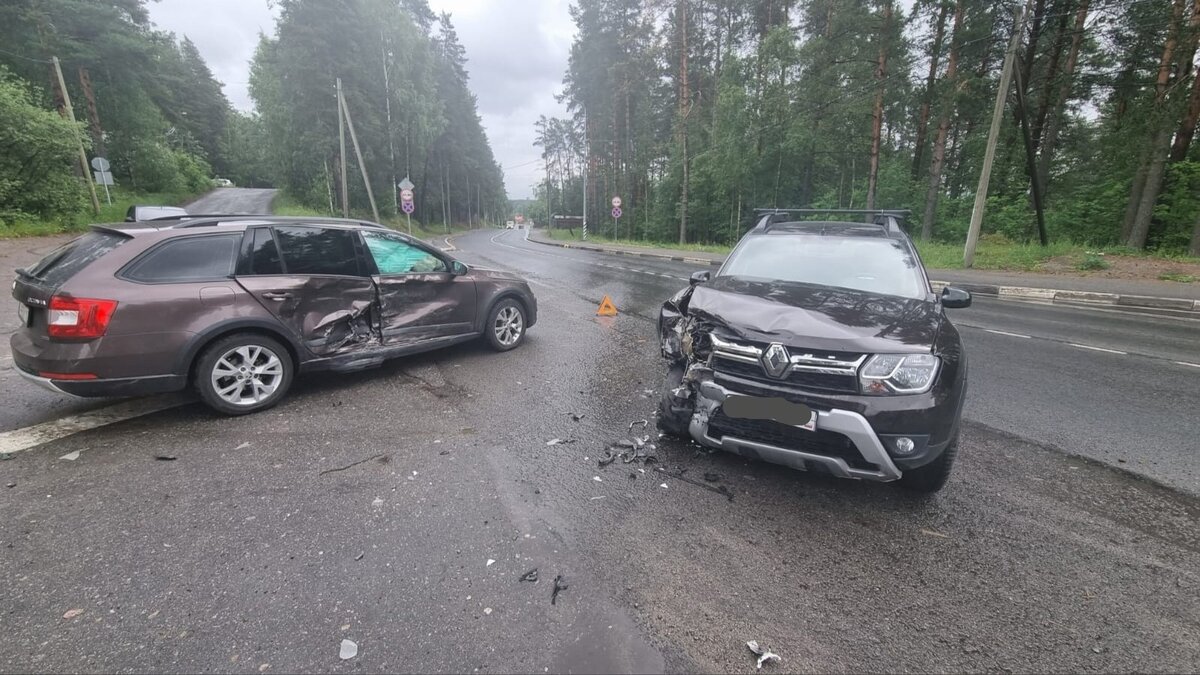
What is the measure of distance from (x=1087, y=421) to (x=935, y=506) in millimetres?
2575

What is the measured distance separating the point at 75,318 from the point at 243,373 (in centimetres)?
104

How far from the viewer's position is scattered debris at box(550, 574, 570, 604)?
2164 millimetres

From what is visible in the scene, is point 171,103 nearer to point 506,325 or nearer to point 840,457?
point 506,325

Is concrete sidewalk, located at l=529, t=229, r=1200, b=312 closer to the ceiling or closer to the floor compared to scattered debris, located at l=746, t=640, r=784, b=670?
closer to the ceiling

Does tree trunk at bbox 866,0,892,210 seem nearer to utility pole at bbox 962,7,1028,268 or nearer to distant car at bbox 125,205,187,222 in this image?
utility pole at bbox 962,7,1028,268

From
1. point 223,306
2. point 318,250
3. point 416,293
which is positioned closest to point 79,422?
point 223,306

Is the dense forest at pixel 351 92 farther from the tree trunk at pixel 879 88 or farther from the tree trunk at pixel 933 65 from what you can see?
the tree trunk at pixel 933 65

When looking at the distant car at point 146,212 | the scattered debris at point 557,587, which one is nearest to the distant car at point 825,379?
the scattered debris at point 557,587

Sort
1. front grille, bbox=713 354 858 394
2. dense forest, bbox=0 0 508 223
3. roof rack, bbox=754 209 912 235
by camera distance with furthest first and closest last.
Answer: dense forest, bbox=0 0 508 223
roof rack, bbox=754 209 912 235
front grille, bbox=713 354 858 394

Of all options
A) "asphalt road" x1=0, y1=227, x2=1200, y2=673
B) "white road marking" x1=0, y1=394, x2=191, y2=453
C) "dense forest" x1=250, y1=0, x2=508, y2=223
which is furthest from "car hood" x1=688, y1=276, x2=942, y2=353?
"dense forest" x1=250, y1=0, x2=508, y2=223

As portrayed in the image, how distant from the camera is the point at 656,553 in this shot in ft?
8.18

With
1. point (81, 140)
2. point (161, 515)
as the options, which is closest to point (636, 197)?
point (81, 140)

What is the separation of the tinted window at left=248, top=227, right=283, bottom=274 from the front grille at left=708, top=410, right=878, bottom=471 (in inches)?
156

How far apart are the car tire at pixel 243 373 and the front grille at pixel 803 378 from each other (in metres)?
3.78
